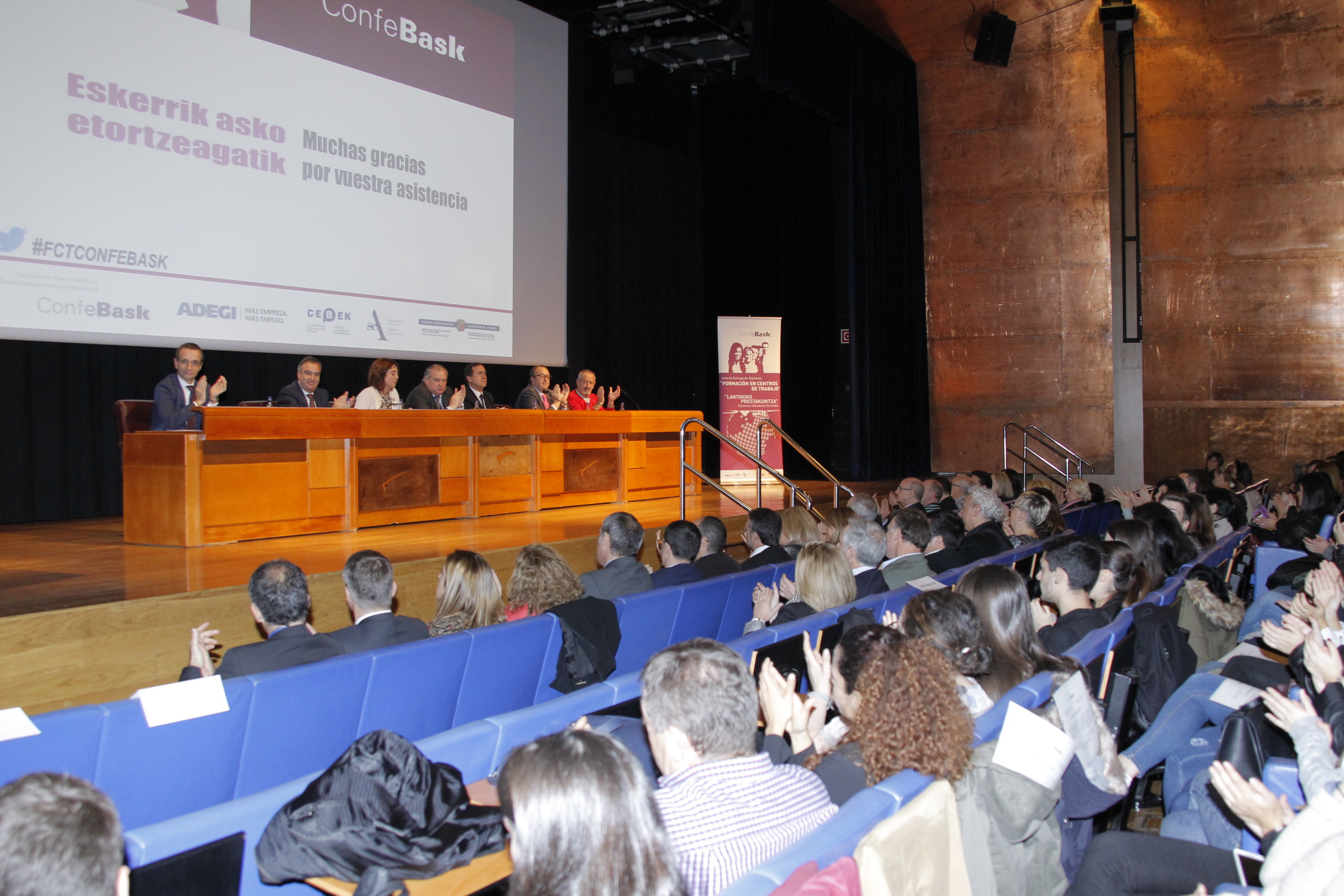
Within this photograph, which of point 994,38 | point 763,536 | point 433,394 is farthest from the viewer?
point 994,38

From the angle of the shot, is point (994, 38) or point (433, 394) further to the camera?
point (994, 38)

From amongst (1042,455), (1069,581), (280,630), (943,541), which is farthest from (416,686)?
(1042,455)

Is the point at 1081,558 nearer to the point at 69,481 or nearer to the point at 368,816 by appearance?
the point at 368,816

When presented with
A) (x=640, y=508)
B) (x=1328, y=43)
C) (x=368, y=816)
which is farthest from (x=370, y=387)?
(x=1328, y=43)

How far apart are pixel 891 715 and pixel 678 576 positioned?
2.51 metres

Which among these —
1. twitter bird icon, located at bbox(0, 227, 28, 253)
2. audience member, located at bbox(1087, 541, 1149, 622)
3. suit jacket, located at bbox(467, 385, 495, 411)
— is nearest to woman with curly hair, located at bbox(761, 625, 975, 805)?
audience member, located at bbox(1087, 541, 1149, 622)

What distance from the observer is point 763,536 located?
4812 millimetres

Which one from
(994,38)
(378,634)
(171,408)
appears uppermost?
(994,38)

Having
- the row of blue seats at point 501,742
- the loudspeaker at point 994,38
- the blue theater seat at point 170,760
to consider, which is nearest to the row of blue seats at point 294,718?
the blue theater seat at point 170,760

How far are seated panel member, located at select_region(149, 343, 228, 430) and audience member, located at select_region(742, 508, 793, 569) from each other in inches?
133

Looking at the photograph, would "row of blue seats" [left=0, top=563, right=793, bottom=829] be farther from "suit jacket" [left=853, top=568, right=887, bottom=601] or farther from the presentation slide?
the presentation slide

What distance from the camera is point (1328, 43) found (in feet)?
36.1

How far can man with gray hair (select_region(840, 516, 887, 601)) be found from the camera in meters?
4.27

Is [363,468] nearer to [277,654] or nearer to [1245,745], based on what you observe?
[277,654]
